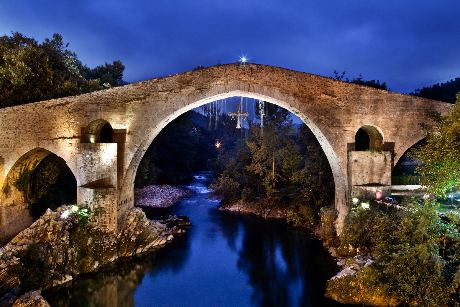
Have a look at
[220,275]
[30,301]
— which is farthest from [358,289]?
[30,301]

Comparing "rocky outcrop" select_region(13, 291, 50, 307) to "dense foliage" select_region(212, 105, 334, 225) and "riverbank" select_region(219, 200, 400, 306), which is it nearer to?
"riverbank" select_region(219, 200, 400, 306)

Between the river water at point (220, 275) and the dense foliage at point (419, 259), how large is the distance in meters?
A: 1.66

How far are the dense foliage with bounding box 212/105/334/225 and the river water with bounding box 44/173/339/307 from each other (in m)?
2.09

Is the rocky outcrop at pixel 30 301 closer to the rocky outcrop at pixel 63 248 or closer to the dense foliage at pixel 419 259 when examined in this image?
the rocky outcrop at pixel 63 248

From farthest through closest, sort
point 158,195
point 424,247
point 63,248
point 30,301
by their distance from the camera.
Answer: point 158,195 < point 63,248 < point 30,301 < point 424,247

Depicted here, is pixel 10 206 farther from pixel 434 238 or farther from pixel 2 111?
pixel 434 238

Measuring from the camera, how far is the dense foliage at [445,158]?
10227 millimetres

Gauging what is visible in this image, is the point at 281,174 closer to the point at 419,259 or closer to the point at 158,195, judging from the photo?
the point at 158,195

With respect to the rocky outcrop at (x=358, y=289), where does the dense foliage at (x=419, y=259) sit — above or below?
above

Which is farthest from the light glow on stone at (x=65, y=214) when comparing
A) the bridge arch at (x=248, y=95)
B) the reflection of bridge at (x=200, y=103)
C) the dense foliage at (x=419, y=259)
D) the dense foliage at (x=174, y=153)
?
the dense foliage at (x=174, y=153)

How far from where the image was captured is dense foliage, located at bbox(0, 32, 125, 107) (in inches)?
629

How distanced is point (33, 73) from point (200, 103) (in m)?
7.45

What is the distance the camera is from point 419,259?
9.14 meters

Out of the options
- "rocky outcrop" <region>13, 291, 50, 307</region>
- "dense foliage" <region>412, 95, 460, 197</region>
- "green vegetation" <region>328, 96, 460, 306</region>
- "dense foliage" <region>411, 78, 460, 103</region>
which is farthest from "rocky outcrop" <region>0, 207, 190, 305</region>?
"dense foliage" <region>411, 78, 460, 103</region>
